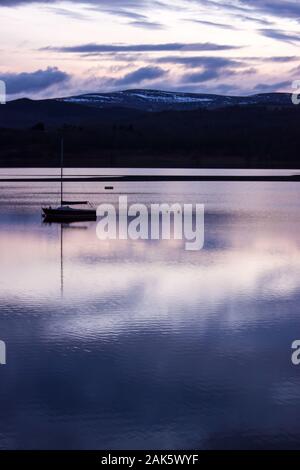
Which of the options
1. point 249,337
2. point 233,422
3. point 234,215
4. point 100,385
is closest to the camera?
point 233,422

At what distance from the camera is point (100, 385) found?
1258 centimetres

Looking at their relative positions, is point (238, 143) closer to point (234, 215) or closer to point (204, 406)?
point (234, 215)

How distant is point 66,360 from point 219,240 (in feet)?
59.6

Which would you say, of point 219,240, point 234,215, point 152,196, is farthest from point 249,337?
point 152,196

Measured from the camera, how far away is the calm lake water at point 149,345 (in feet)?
36.0

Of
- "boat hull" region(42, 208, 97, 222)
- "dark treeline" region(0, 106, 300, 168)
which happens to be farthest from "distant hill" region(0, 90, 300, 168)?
"boat hull" region(42, 208, 97, 222)

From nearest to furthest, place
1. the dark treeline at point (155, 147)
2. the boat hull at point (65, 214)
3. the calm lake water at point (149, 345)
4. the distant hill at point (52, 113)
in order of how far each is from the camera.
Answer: the calm lake water at point (149, 345)
the boat hull at point (65, 214)
the dark treeline at point (155, 147)
the distant hill at point (52, 113)

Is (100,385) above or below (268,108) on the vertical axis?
below

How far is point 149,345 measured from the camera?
1490cm
